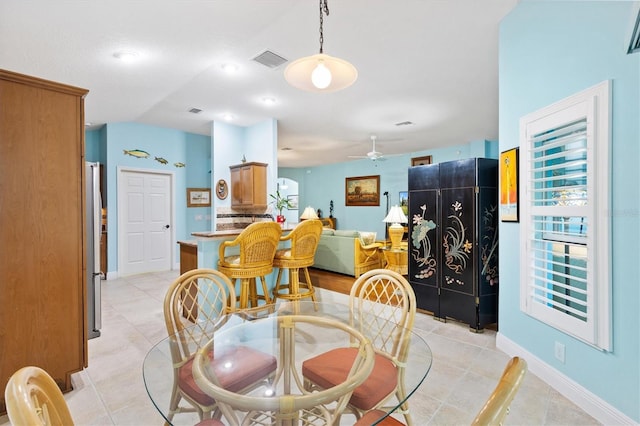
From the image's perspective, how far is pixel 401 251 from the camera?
200 inches

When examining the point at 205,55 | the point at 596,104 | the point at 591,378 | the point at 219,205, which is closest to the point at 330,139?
the point at 219,205

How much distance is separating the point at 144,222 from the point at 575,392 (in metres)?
6.42

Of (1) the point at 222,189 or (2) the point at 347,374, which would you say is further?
(1) the point at 222,189

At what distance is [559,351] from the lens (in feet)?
7.05

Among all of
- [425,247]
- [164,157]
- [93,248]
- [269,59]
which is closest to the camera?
[93,248]

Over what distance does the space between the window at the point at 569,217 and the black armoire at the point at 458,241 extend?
72cm

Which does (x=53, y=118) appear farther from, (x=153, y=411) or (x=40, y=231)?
(x=153, y=411)

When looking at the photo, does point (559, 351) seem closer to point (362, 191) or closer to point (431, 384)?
point (431, 384)

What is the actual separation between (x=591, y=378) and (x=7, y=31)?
485 centimetres

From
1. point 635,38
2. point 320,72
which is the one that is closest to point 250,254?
point 320,72

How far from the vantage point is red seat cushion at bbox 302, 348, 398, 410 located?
1382 mm

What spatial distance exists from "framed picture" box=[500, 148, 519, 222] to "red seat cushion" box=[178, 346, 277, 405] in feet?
7.49

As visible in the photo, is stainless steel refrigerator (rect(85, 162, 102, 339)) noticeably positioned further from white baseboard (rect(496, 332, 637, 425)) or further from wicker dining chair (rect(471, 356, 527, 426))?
white baseboard (rect(496, 332, 637, 425))

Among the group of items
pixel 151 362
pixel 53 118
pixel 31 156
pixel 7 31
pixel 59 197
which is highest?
pixel 7 31
